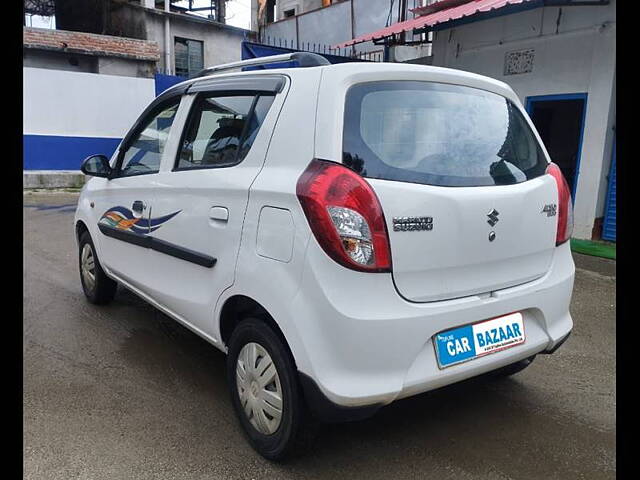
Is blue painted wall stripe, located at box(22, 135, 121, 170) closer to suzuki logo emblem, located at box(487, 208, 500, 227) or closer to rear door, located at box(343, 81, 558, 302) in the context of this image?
rear door, located at box(343, 81, 558, 302)

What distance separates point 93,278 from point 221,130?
225 cm

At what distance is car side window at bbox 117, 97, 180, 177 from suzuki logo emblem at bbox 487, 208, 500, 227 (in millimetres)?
1965

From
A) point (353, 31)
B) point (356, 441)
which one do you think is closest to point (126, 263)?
point (356, 441)

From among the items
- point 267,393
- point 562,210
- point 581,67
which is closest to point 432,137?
point 562,210

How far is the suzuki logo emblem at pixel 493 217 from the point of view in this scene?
2274 mm

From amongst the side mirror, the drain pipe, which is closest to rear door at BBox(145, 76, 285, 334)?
the side mirror

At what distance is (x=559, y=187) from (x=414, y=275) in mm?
1063

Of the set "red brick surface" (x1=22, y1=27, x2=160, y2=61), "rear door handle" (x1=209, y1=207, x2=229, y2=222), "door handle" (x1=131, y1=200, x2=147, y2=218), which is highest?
"red brick surface" (x1=22, y1=27, x2=160, y2=61)

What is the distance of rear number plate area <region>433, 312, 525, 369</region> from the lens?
7.16ft

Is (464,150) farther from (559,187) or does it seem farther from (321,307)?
(321,307)

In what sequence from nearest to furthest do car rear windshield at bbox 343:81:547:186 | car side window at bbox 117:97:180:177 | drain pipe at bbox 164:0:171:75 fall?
car rear windshield at bbox 343:81:547:186
car side window at bbox 117:97:180:177
drain pipe at bbox 164:0:171:75

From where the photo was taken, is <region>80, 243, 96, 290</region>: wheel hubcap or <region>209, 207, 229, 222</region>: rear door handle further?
<region>80, 243, 96, 290</region>: wheel hubcap

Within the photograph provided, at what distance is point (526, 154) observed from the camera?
2.64 meters
